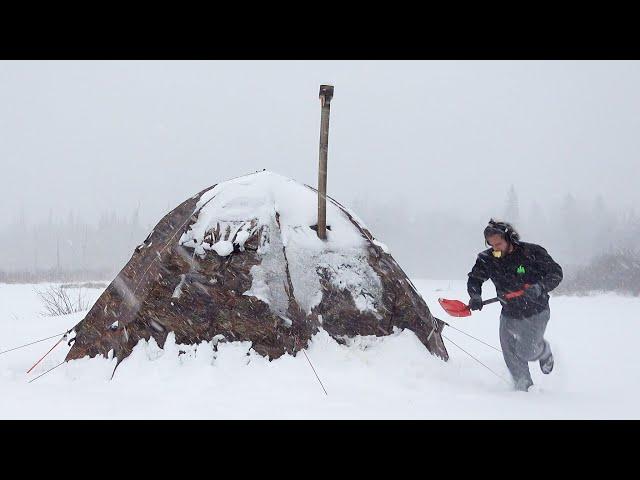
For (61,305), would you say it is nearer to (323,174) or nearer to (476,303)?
(323,174)

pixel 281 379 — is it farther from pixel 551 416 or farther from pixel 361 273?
pixel 551 416

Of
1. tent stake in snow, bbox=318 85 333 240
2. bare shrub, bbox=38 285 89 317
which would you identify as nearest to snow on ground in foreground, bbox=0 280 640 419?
tent stake in snow, bbox=318 85 333 240

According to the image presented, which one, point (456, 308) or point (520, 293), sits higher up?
point (520, 293)

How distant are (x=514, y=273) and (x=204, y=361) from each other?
10.3 feet

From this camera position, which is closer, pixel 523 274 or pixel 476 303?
pixel 523 274

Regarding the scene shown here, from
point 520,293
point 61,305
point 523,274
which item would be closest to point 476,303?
point 520,293

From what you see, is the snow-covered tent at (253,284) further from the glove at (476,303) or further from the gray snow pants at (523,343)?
the gray snow pants at (523,343)

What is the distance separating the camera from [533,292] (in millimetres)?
4648

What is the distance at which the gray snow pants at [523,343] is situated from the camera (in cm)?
470

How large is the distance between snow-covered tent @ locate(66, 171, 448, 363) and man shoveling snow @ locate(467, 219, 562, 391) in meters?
0.76

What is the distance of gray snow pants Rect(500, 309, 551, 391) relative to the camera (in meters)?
4.70

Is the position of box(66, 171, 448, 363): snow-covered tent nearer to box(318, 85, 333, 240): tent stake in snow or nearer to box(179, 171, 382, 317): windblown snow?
box(179, 171, 382, 317): windblown snow

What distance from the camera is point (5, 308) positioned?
13.7 meters

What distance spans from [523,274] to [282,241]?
2.46 metres
